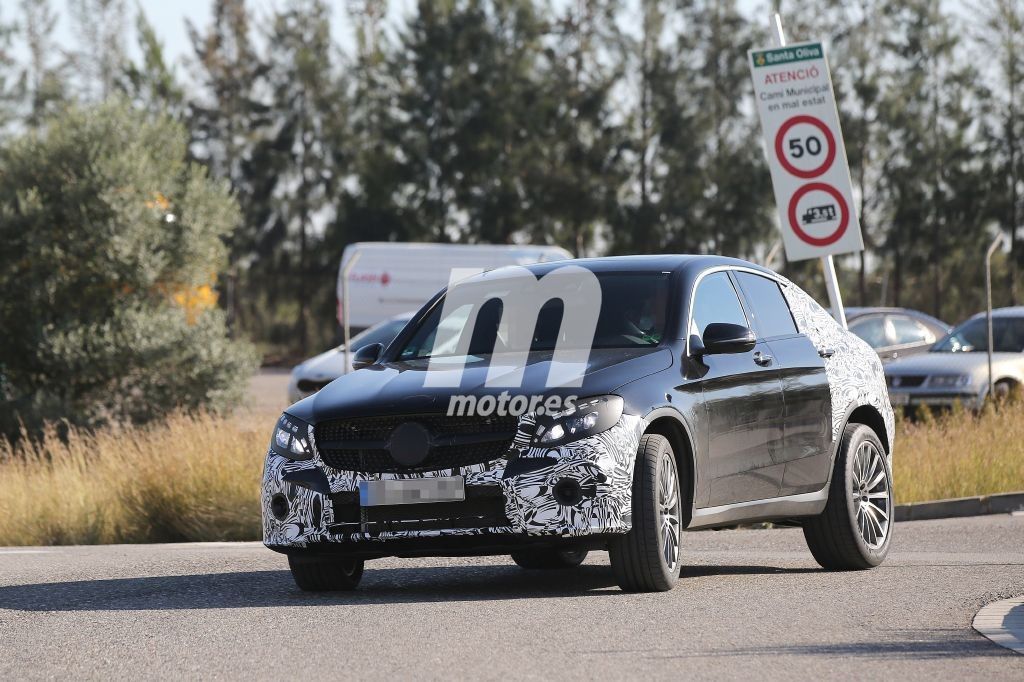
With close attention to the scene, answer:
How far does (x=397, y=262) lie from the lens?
41438mm

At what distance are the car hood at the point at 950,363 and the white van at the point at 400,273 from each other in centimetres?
1973

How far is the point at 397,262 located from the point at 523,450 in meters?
33.9

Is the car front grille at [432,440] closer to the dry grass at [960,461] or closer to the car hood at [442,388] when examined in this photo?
the car hood at [442,388]

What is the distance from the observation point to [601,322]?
873cm

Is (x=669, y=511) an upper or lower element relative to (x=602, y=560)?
upper

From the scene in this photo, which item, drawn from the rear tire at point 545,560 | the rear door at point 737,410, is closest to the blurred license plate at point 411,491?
the rear door at point 737,410

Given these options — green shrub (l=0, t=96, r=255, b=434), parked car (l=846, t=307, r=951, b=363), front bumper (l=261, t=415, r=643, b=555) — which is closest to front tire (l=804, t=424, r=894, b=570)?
front bumper (l=261, t=415, r=643, b=555)

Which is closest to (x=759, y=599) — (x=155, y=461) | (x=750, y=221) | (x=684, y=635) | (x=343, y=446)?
(x=684, y=635)

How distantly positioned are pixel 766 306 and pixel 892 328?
1487cm

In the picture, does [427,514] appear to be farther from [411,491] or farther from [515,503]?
[515,503]

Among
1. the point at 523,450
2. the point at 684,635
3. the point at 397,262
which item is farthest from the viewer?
the point at 397,262

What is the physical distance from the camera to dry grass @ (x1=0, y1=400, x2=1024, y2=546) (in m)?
14.0

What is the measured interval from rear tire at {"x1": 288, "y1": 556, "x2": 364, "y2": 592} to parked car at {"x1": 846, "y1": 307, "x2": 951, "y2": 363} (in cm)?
1540

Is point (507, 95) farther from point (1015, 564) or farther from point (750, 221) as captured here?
point (1015, 564)
